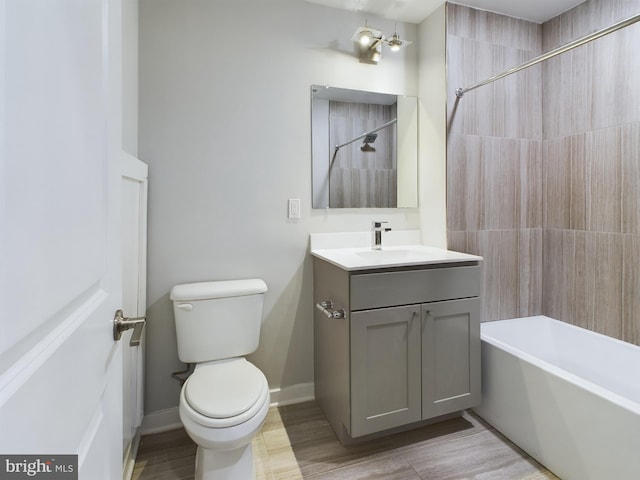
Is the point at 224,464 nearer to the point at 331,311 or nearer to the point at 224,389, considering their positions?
the point at 224,389

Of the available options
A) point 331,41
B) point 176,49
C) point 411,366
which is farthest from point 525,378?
point 176,49

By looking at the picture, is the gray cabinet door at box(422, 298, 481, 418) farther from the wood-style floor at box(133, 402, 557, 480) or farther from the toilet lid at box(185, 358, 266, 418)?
the toilet lid at box(185, 358, 266, 418)

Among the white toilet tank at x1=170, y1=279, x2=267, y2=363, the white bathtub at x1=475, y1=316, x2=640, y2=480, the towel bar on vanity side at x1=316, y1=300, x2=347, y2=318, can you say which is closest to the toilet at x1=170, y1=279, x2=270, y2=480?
the white toilet tank at x1=170, y1=279, x2=267, y2=363

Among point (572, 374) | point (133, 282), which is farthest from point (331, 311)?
point (572, 374)

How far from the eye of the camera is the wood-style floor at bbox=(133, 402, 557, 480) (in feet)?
5.15

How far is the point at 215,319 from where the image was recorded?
176 centimetres

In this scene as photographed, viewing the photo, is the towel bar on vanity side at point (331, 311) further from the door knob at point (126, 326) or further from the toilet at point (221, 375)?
the door knob at point (126, 326)

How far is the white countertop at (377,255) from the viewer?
1701 millimetres

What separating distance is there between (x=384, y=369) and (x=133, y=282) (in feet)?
4.16

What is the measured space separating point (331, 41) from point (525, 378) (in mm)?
2218

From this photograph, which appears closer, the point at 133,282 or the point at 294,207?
the point at 133,282

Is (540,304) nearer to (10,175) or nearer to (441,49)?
(441,49)

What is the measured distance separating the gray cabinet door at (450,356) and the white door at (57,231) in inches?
57.4

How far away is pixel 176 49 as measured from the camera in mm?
1857
